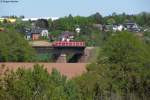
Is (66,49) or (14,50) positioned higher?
(14,50)

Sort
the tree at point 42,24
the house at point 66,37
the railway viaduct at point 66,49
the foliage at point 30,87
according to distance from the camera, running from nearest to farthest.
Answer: the foliage at point 30,87
the railway viaduct at point 66,49
the house at point 66,37
the tree at point 42,24

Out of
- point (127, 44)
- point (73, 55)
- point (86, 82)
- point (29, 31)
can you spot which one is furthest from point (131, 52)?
point (29, 31)

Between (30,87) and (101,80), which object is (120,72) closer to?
(101,80)

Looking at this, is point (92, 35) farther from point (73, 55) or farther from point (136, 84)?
point (136, 84)

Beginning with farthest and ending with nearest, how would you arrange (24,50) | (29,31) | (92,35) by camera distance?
(29,31) < (92,35) < (24,50)

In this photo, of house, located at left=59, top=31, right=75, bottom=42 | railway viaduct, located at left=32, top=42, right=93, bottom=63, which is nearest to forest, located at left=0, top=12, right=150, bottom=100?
railway viaduct, located at left=32, top=42, right=93, bottom=63

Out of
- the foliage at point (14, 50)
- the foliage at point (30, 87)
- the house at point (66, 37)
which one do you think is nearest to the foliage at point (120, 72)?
the foliage at point (30, 87)

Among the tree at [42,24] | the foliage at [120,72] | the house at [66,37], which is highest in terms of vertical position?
the foliage at [120,72]

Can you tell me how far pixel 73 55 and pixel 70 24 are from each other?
135 feet

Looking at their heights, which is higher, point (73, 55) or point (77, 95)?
point (77, 95)

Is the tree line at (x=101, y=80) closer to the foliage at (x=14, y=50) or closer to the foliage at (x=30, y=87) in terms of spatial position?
the foliage at (x=30, y=87)

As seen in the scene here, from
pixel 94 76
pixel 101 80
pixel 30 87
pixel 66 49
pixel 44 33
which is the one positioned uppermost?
pixel 30 87

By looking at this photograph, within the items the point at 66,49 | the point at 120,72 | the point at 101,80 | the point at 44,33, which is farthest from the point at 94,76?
the point at 44,33

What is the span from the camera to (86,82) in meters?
32.0
